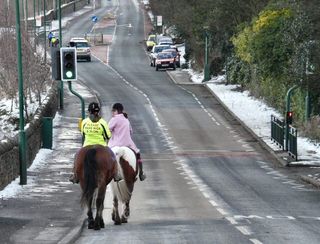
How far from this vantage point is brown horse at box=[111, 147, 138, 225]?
18.2 metres

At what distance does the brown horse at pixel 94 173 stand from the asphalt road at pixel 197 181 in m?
0.56

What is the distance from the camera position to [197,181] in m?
29.2

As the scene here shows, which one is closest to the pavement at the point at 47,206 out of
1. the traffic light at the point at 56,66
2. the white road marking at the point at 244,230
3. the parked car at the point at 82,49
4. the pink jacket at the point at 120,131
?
the pink jacket at the point at 120,131

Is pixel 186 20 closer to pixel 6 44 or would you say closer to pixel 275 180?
pixel 6 44

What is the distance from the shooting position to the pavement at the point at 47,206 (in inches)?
643

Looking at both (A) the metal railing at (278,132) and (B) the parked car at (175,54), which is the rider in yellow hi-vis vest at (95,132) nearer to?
(A) the metal railing at (278,132)

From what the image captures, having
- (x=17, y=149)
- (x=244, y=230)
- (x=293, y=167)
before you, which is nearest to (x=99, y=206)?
(x=244, y=230)

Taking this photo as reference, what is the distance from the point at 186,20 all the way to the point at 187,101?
1989 cm

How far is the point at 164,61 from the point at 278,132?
3878cm

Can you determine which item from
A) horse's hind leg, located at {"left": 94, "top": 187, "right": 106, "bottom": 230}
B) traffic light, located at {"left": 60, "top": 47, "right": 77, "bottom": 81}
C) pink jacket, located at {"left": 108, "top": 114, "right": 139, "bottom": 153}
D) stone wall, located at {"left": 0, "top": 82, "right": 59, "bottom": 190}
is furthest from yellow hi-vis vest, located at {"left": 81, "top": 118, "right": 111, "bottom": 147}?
traffic light, located at {"left": 60, "top": 47, "right": 77, "bottom": 81}

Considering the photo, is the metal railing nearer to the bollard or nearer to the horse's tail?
the bollard

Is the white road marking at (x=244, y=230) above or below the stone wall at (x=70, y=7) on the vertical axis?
below

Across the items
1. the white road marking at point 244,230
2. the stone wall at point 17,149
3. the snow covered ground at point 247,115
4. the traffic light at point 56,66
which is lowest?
the snow covered ground at point 247,115

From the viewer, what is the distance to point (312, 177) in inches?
1205
